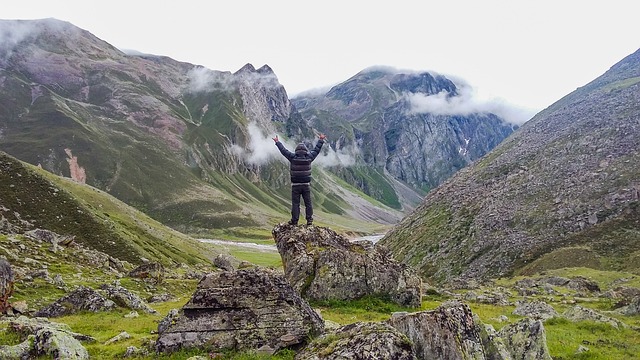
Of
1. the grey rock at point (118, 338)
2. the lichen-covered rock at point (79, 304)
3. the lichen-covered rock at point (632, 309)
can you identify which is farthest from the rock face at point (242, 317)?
the lichen-covered rock at point (632, 309)

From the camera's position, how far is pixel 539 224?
81562mm

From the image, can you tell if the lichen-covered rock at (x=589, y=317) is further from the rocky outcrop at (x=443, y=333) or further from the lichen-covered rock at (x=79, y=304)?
the lichen-covered rock at (x=79, y=304)

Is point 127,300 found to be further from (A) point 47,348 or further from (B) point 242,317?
(B) point 242,317

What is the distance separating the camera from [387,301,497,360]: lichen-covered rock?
14391mm

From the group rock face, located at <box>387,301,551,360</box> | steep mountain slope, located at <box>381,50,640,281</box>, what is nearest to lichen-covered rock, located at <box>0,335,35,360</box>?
rock face, located at <box>387,301,551,360</box>

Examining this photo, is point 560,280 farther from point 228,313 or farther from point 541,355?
point 228,313

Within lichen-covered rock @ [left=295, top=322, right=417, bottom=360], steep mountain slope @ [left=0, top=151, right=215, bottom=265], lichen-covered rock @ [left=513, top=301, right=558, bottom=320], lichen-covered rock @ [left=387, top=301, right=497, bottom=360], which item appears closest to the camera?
lichen-covered rock @ [left=295, top=322, right=417, bottom=360]

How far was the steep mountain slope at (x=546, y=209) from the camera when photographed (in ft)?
237

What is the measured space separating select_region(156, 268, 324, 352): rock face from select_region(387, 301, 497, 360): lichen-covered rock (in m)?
3.68

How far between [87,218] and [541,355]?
3481 inches

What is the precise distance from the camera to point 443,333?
14.6 m

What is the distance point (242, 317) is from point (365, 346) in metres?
5.84

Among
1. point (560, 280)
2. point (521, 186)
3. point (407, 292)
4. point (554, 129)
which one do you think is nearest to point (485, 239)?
point (521, 186)

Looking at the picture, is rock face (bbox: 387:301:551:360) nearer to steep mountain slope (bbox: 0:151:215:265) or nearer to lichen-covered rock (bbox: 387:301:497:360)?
lichen-covered rock (bbox: 387:301:497:360)
